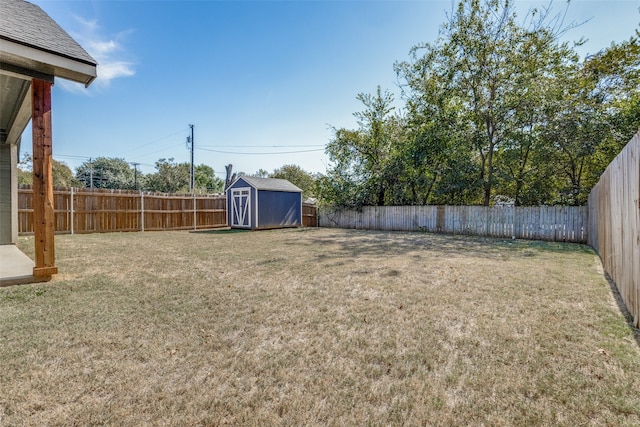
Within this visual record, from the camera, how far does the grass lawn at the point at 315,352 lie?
1.53 metres

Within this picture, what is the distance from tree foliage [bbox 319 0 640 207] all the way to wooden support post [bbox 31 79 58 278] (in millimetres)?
12266

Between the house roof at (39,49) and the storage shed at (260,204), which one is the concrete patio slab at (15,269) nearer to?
the house roof at (39,49)

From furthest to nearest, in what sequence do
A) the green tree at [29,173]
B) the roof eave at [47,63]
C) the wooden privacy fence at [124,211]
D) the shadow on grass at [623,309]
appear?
the green tree at [29,173]
the wooden privacy fence at [124,211]
the roof eave at [47,63]
the shadow on grass at [623,309]

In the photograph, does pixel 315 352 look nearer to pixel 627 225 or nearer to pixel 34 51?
pixel 627 225

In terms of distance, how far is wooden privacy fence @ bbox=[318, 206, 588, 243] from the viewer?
30.7 ft

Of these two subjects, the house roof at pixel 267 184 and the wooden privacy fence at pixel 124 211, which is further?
the house roof at pixel 267 184

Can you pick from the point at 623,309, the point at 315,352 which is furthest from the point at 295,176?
the point at 315,352

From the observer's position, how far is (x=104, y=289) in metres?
3.60

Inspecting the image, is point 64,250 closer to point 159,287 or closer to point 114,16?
point 159,287

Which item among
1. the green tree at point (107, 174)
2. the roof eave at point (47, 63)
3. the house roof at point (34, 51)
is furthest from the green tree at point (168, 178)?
the roof eave at point (47, 63)

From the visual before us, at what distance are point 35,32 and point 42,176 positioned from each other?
5.98 ft

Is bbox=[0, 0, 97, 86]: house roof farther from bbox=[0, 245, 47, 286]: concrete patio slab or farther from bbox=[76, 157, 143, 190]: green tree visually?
bbox=[76, 157, 143, 190]: green tree

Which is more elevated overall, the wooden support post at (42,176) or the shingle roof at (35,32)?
the shingle roof at (35,32)

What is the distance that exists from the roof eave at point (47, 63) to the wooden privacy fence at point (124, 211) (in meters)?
8.11
